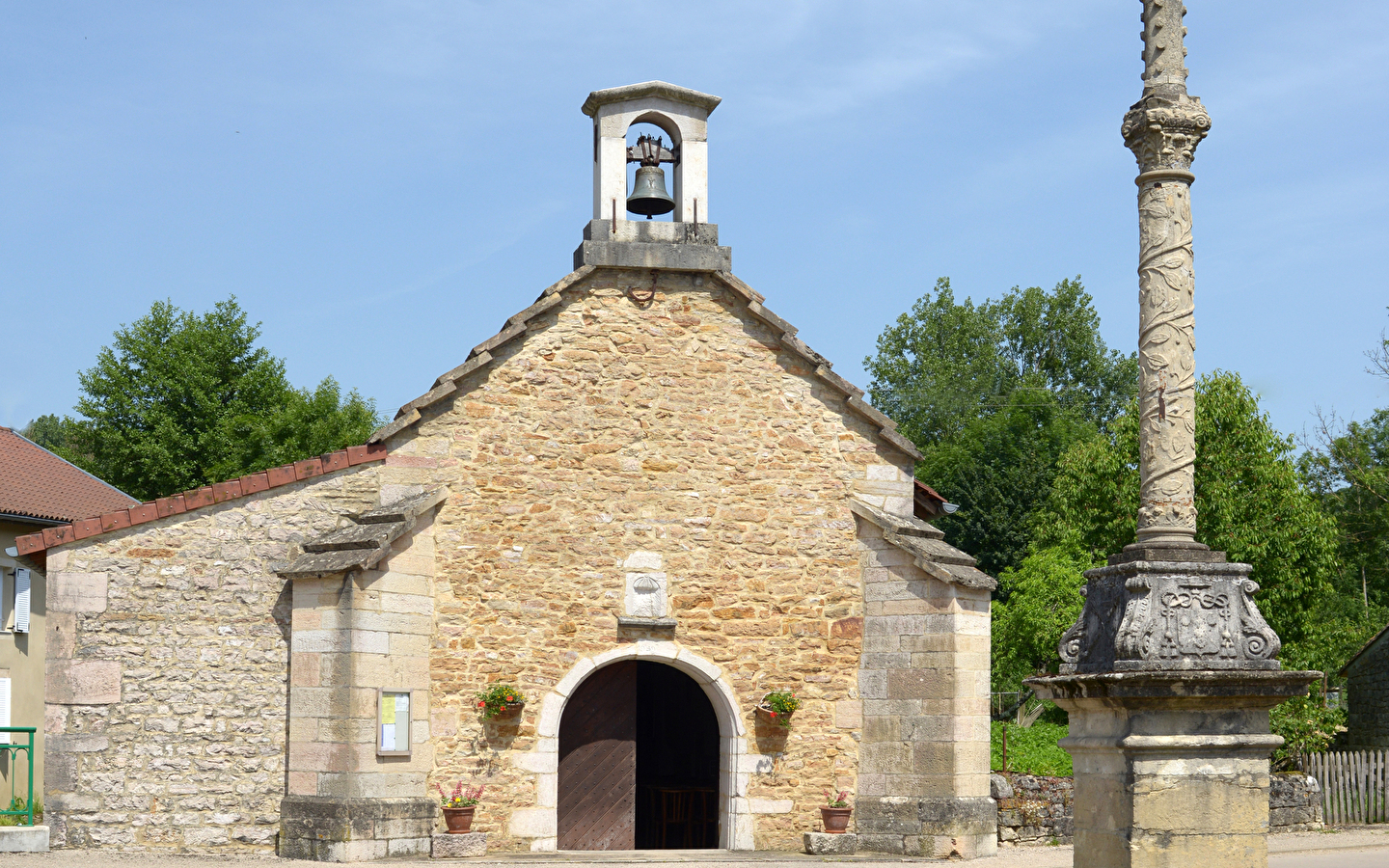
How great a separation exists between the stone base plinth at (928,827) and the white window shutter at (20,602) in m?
12.6

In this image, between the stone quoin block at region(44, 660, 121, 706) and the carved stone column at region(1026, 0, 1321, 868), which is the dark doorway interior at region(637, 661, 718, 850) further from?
the carved stone column at region(1026, 0, 1321, 868)

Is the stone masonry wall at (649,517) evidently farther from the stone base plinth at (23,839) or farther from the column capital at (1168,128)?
the column capital at (1168,128)

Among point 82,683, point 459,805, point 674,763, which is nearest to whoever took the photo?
point 82,683

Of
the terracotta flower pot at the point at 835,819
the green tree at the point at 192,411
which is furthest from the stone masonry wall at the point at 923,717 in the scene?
the green tree at the point at 192,411

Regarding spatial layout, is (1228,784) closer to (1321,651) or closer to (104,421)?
(1321,651)

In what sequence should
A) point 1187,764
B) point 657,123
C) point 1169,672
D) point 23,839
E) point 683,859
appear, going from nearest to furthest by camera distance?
point 1169,672 < point 1187,764 < point 23,839 < point 683,859 < point 657,123

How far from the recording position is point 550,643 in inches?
548

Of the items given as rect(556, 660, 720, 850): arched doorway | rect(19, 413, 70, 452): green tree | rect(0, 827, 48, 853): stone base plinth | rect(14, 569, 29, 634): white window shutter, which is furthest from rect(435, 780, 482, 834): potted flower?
rect(19, 413, 70, 452): green tree

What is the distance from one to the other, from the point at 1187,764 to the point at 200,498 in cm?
984

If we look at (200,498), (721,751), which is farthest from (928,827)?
(200,498)

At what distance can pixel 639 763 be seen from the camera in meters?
17.0

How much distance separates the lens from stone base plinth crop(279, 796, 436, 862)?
12609 millimetres

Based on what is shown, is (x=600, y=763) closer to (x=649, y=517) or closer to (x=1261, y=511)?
(x=649, y=517)

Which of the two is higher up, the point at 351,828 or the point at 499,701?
the point at 499,701
